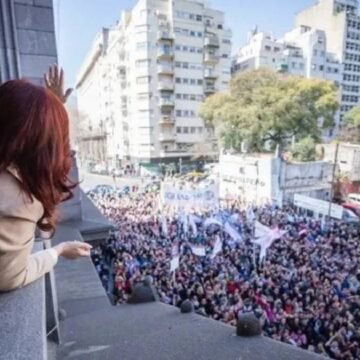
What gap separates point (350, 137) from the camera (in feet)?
135

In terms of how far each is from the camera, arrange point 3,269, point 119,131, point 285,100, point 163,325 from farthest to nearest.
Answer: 1. point 119,131
2. point 285,100
3. point 163,325
4. point 3,269

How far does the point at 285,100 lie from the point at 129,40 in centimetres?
2373

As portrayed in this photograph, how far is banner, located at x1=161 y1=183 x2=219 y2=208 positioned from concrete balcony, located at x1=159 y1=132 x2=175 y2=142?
93.5 feet

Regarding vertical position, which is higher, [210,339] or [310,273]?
[210,339]

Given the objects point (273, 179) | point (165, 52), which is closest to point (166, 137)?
point (165, 52)

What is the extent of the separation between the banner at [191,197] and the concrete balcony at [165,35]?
31.4 m

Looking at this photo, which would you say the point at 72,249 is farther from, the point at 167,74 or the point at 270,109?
the point at 167,74

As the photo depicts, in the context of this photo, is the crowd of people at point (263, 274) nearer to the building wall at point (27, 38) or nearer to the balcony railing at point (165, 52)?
the building wall at point (27, 38)

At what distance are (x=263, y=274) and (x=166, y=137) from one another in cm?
3558

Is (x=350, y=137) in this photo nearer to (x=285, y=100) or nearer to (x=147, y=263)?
(x=285, y=100)

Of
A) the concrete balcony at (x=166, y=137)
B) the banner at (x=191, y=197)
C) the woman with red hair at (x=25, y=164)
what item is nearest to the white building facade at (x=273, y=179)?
the banner at (x=191, y=197)

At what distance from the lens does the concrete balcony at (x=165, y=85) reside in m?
44.5

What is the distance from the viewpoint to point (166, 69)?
146 feet

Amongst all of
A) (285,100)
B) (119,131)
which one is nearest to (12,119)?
(285,100)
